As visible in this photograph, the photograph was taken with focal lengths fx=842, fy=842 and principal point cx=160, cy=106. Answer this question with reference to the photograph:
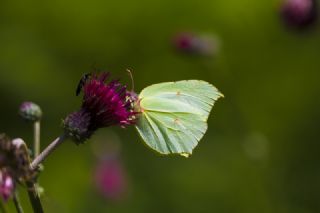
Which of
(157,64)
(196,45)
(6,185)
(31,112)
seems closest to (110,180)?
(196,45)

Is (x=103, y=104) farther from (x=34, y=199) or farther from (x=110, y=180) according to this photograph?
(x=110, y=180)

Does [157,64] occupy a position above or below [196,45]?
below

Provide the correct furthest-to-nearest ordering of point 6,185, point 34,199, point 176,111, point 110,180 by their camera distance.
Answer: point 110,180, point 176,111, point 34,199, point 6,185

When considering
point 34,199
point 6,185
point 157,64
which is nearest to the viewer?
point 6,185

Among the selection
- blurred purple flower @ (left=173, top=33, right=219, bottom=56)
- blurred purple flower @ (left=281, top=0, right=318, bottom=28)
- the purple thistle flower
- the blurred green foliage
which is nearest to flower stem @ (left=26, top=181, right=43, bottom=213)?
the purple thistle flower

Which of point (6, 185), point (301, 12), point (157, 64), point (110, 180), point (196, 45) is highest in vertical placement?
point (6, 185)

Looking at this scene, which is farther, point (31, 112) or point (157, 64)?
point (157, 64)
